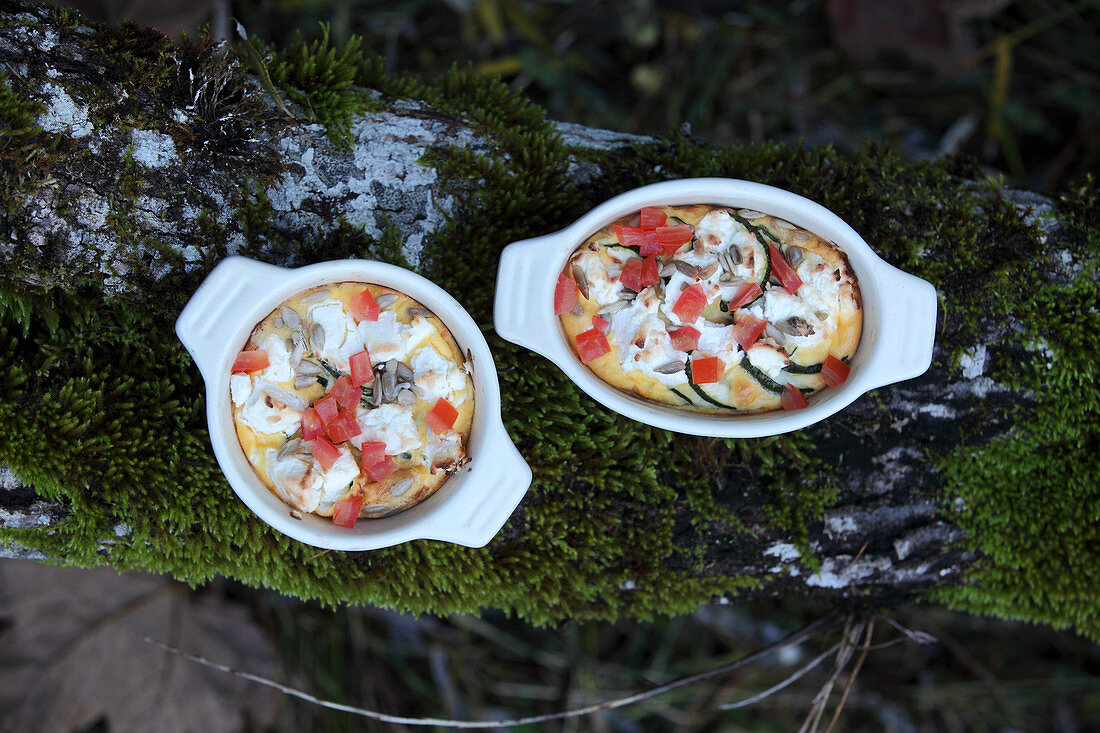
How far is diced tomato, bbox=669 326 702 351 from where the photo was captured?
1.95 metres

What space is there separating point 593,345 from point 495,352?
0.97 feet

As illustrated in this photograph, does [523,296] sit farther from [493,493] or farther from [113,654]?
[113,654]

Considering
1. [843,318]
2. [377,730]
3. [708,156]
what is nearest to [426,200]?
[708,156]

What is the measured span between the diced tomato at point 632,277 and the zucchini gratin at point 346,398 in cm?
48

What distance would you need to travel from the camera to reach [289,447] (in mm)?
1928

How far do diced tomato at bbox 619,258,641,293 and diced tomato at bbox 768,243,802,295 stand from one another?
360 millimetres

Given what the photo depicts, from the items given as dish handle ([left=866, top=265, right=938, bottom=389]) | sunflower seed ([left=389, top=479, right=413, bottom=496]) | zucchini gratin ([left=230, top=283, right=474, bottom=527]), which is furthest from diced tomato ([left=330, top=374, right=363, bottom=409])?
dish handle ([left=866, top=265, right=938, bottom=389])

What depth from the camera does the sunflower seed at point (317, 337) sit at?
6.23 ft

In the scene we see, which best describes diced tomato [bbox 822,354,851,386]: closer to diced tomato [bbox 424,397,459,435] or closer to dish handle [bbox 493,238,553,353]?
dish handle [bbox 493,238,553,353]

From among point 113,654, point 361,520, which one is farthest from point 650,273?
point 113,654

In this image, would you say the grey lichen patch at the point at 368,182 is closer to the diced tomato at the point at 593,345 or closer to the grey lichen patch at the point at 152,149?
the grey lichen patch at the point at 152,149

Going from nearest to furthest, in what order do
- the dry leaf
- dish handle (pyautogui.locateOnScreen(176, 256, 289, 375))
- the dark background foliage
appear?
dish handle (pyautogui.locateOnScreen(176, 256, 289, 375)) < the dry leaf < the dark background foliage

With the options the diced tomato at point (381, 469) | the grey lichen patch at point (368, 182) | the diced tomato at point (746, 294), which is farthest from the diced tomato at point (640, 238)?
the diced tomato at point (381, 469)

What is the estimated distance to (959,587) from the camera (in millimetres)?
2383
